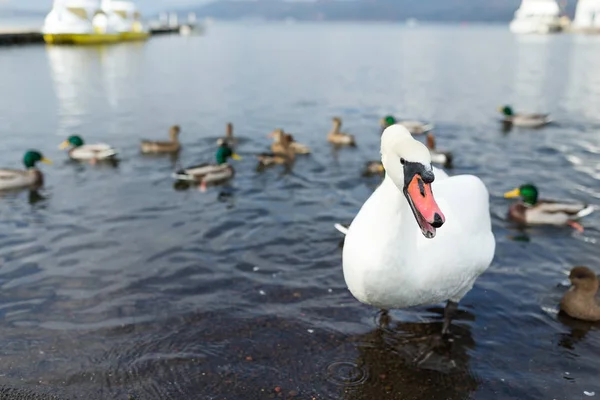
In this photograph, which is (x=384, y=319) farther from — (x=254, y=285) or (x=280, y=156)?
(x=280, y=156)

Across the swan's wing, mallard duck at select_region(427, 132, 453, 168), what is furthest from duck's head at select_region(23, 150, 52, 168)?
the swan's wing

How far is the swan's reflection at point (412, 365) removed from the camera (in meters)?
6.42

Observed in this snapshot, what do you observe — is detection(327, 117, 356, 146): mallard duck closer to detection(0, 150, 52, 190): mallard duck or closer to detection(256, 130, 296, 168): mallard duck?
detection(256, 130, 296, 168): mallard duck

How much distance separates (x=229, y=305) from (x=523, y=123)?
17680 millimetres

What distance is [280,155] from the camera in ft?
53.5

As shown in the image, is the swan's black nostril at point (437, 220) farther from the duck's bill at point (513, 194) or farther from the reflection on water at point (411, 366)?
the duck's bill at point (513, 194)

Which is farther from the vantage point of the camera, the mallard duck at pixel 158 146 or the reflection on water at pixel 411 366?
the mallard duck at pixel 158 146

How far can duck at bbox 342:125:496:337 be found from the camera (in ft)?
17.5

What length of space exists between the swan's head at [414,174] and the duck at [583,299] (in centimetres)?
412

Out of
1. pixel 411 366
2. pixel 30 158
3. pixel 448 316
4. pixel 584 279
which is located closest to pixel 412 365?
pixel 411 366

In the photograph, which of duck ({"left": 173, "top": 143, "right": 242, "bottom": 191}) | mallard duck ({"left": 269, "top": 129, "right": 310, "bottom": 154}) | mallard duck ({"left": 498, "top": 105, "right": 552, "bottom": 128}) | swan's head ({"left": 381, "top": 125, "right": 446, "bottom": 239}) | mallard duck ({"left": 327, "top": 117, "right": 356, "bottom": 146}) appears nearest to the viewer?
swan's head ({"left": 381, "top": 125, "right": 446, "bottom": 239})

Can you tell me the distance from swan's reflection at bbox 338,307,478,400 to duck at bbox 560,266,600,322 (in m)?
1.65

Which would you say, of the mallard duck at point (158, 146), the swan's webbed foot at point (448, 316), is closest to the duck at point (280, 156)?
the mallard duck at point (158, 146)

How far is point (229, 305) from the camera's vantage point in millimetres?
8312
